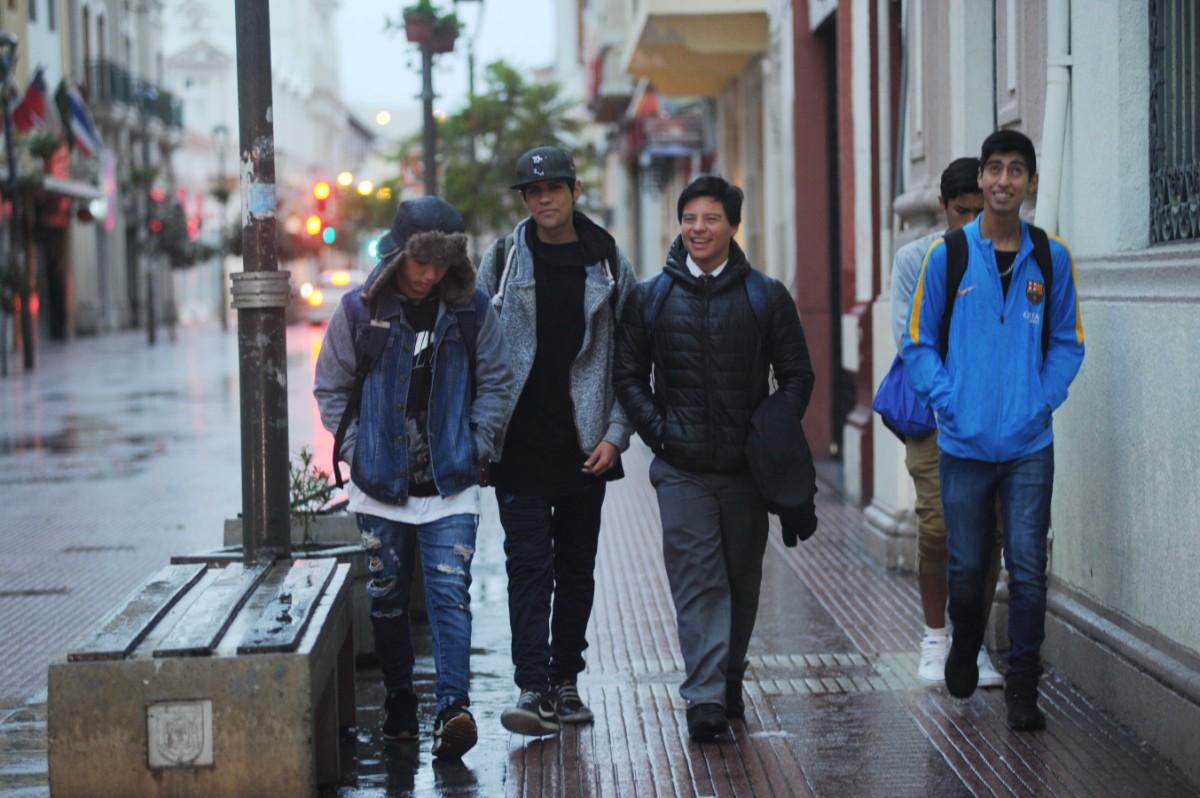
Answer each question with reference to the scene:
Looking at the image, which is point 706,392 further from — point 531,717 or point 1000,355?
point 531,717

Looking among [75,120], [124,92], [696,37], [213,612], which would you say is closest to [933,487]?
[213,612]

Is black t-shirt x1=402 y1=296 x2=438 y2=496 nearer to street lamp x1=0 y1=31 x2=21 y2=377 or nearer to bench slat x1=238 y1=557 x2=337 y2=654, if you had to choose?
bench slat x1=238 y1=557 x2=337 y2=654

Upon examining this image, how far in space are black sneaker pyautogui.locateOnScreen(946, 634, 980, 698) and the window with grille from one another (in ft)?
5.15

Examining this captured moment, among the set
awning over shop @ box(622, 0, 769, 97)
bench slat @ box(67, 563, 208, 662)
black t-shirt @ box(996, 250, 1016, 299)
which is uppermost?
awning over shop @ box(622, 0, 769, 97)

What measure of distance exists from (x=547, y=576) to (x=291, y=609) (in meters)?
1.11

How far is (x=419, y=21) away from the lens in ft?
51.9

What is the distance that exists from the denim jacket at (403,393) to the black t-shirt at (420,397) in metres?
0.02

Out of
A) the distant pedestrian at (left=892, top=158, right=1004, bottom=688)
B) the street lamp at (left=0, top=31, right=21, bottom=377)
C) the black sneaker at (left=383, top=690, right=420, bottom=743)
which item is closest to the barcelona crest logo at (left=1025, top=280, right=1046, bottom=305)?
the distant pedestrian at (left=892, top=158, right=1004, bottom=688)

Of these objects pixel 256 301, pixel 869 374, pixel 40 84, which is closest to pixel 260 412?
pixel 256 301

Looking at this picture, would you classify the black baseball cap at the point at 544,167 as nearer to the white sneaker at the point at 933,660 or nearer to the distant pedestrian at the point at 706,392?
the distant pedestrian at the point at 706,392

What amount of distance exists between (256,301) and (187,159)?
238 feet

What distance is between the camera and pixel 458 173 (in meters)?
36.0

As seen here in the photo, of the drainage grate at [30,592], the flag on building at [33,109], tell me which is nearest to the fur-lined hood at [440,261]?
the drainage grate at [30,592]

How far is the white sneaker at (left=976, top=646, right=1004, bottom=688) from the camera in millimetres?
6668
